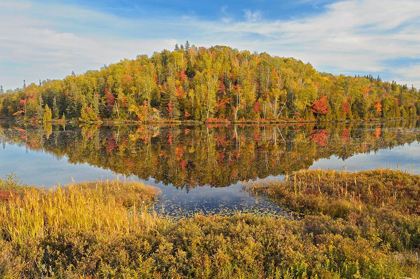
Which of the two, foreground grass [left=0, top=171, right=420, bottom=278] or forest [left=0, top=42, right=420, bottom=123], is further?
forest [left=0, top=42, right=420, bottom=123]

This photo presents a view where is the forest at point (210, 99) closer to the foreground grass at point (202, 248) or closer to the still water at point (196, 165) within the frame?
the still water at point (196, 165)

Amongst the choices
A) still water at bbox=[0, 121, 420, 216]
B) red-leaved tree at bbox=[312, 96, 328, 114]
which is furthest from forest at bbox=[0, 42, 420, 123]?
still water at bbox=[0, 121, 420, 216]

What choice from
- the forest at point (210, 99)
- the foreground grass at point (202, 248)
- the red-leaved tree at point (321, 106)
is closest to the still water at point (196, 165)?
the foreground grass at point (202, 248)

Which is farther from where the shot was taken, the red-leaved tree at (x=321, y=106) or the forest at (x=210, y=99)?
the red-leaved tree at (x=321, y=106)

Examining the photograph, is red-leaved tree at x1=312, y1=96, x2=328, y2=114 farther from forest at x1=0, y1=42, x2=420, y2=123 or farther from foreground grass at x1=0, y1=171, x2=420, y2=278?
foreground grass at x1=0, y1=171, x2=420, y2=278

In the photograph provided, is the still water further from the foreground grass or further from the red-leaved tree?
the red-leaved tree

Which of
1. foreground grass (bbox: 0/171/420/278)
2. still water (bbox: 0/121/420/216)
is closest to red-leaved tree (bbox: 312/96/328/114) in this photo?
still water (bbox: 0/121/420/216)

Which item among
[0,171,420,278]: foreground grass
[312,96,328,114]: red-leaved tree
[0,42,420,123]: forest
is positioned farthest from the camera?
[312,96,328,114]: red-leaved tree

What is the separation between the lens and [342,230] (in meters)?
8.70

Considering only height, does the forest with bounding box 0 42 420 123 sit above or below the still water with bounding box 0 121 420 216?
above

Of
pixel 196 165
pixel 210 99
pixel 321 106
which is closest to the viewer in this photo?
pixel 196 165

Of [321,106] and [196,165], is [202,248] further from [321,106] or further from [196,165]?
[321,106]

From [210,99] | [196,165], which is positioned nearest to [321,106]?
[210,99]

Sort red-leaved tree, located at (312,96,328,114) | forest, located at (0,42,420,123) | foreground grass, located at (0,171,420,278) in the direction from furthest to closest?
1. red-leaved tree, located at (312,96,328,114)
2. forest, located at (0,42,420,123)
3. foreground grass, located at (0,171,420,278)
